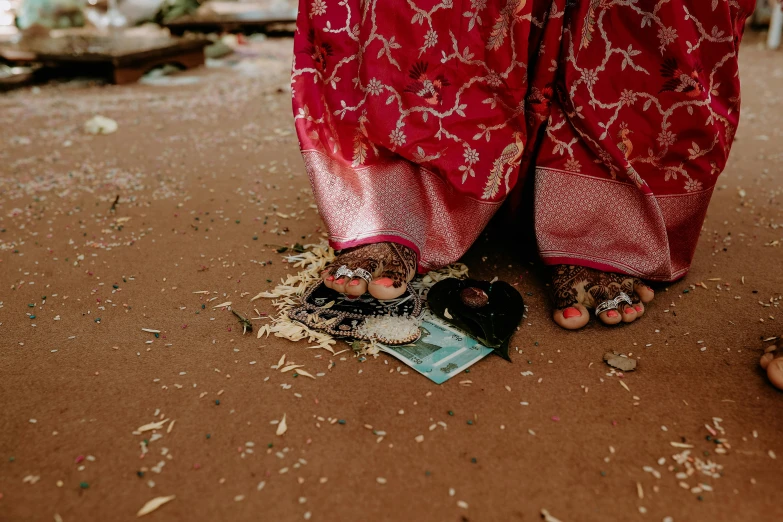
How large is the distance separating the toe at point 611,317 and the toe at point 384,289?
1.71 feet

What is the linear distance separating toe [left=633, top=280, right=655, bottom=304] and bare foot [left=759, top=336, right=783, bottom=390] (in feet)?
0.98

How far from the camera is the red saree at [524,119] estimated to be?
4.97 feet

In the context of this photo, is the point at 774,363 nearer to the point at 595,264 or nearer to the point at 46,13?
the point at 595,264

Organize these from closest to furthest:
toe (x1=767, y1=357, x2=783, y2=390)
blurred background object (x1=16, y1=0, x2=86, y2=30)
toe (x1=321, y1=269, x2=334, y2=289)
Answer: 1. toe (x1=767, y1=357, x2=783, y2=390)
2. toe (x1=321, y1=269, x2=334, y2=289)
3. blurred background object (x1=16, y1=0, x2=86, y2=30)

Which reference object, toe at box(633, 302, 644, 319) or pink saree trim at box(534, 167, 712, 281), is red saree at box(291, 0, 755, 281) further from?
toe at box(633, 302, 644, 319)

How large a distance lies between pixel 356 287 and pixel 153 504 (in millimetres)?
700

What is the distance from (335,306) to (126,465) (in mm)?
642

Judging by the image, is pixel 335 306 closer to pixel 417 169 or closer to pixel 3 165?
pixel 417 169

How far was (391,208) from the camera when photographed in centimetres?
172

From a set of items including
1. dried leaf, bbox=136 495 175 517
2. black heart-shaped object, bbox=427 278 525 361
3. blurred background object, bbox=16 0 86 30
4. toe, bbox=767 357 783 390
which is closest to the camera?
dried leaf, bbox=136 495 175 517

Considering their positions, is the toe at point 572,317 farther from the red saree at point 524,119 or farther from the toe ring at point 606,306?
the red saree at point 524,119

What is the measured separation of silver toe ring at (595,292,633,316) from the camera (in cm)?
155

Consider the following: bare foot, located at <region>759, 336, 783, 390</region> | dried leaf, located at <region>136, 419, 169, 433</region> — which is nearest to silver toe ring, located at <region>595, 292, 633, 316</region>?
bare foot, located at <region>759, 336, 783, 390</region>

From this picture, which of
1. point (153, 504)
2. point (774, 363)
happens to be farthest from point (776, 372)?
point (153, 504)
